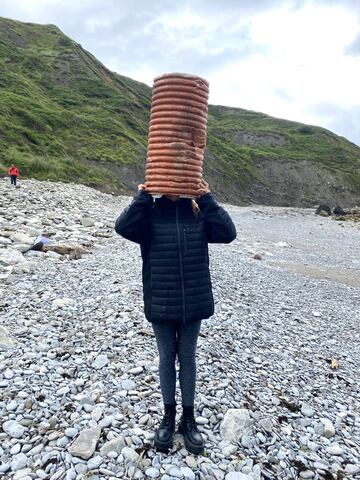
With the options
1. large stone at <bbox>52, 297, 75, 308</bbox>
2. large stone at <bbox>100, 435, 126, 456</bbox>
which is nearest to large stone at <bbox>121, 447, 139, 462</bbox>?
large stone at <bbox>100, 435, 126, 456</bbox>

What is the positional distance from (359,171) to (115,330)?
12026 cm

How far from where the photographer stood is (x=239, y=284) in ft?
45.9

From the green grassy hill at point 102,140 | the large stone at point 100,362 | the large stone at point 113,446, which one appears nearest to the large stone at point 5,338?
the large stone at point 100,362

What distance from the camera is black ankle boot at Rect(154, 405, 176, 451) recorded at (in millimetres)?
4809

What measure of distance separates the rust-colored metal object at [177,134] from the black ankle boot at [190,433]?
2.42 meters

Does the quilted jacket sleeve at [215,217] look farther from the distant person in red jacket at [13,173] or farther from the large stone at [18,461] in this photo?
the distant person in red jacket at [13,173]

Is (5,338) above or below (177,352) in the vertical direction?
below

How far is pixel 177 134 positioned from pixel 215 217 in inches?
38.4

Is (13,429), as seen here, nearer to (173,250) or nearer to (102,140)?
(173,250)

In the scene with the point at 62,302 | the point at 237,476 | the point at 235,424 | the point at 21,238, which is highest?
the point at 21,238

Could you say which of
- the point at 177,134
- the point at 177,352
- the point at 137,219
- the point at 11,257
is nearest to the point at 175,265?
the point at 137,219

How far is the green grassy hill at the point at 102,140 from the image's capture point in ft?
170

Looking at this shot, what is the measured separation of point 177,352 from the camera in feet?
16.1

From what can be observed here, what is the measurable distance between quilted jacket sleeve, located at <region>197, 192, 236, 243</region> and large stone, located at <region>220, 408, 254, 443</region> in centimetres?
235
